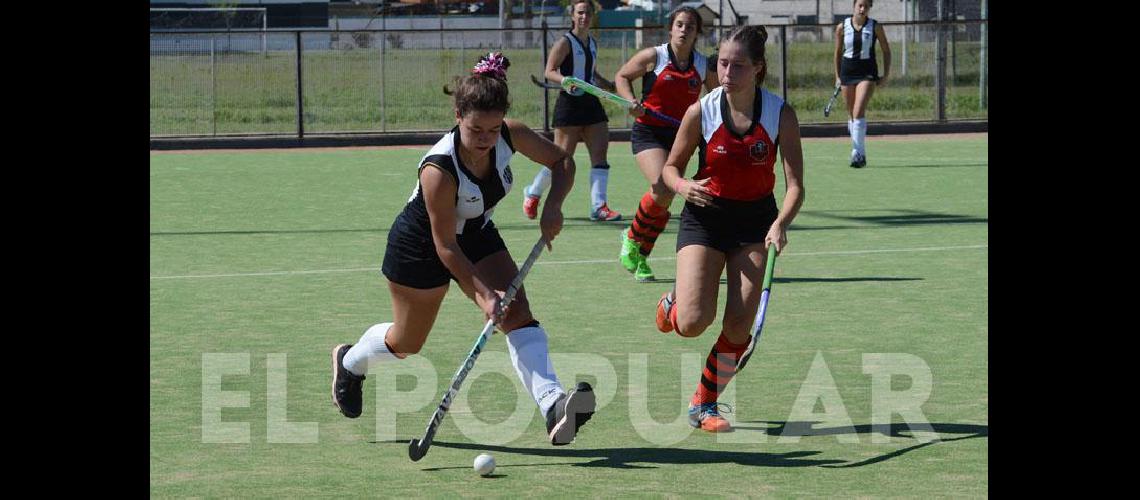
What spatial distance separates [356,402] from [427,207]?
1165 millimetres

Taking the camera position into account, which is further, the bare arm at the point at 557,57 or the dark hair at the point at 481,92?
the bare arm at the point at 557,57

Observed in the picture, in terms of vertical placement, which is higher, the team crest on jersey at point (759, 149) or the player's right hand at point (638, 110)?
the player's right hand at point (638, 110)

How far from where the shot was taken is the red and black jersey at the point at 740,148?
756cm

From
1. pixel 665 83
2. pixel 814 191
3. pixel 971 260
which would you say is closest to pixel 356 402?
pixel 665 83

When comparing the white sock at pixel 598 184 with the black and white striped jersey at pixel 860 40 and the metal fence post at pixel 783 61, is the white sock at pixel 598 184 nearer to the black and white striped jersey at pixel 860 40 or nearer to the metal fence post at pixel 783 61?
the black and white striped jersey at pixel 860 40

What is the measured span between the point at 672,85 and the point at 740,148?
467 cm

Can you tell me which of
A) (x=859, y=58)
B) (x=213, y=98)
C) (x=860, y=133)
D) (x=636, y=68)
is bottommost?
(x=860, y=133)

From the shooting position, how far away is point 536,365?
6.90 meters

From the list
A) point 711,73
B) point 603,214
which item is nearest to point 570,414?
point 711,73

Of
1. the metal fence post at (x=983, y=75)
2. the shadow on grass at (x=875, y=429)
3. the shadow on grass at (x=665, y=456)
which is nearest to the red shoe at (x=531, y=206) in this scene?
the shadow on grass at (x=875, y=429)

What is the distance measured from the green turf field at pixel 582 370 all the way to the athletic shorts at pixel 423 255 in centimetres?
71

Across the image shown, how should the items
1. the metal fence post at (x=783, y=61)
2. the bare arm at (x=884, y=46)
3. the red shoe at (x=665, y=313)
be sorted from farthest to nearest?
the metal fence post at (x=783, y=61), the bare arm at (x=884, y=46), the red shoe at (x=665, y=313)

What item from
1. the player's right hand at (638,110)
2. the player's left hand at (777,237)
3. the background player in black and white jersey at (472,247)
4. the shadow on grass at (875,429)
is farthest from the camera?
the player's right hand at (638,110)

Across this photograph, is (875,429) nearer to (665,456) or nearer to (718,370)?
(718,370)
